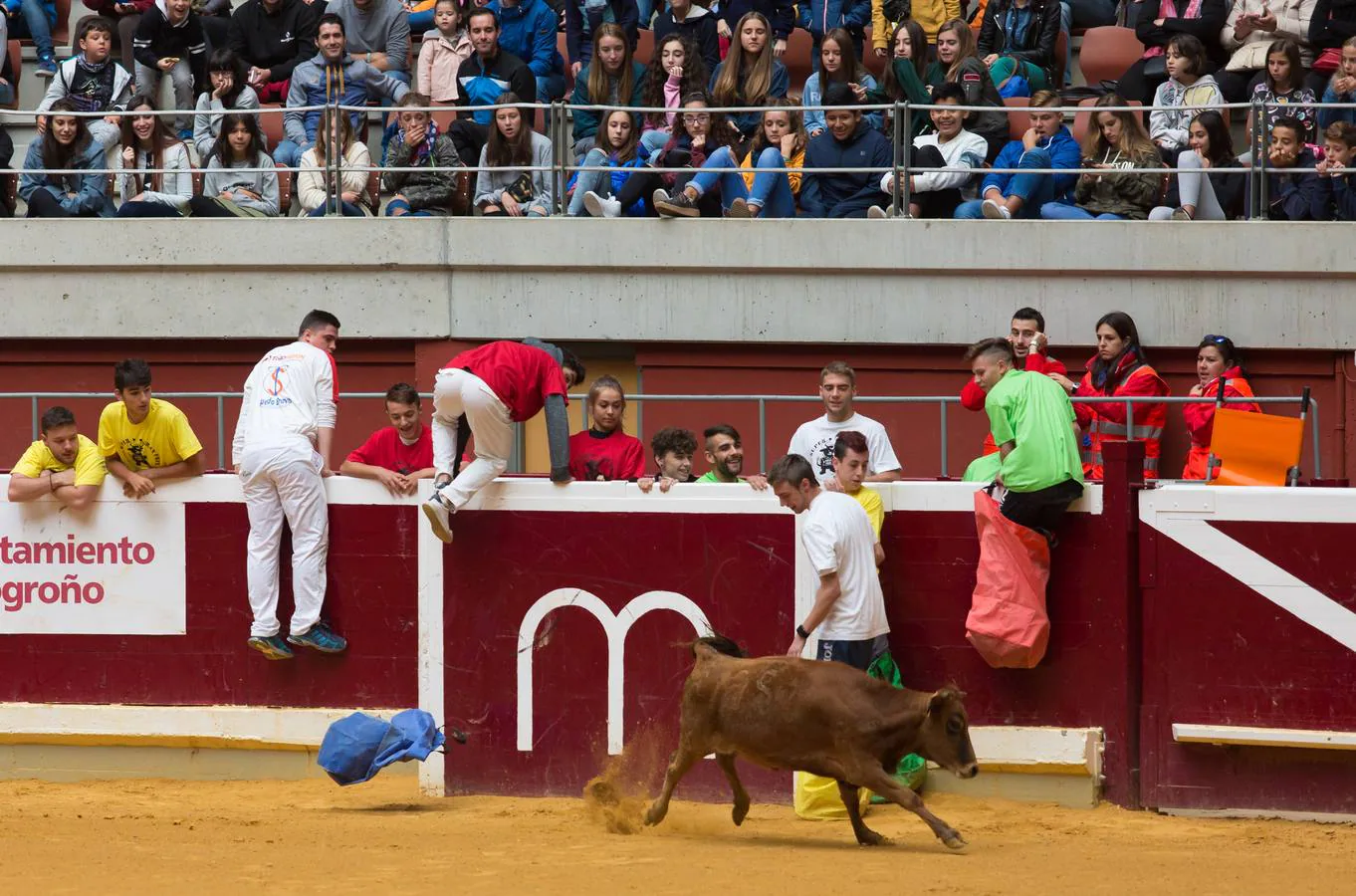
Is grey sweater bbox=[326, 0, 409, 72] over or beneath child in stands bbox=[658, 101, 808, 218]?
over

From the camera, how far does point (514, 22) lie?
15.8 m

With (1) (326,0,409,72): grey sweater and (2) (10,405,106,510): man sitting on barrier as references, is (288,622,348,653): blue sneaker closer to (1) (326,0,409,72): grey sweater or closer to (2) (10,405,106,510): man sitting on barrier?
(2) (10,405,106,510): man sitting on barrier

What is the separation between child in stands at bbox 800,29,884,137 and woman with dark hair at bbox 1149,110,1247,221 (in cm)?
215

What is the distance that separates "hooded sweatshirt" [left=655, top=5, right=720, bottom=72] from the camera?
50.1 feet

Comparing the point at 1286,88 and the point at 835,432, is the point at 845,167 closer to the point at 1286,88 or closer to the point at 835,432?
the point at 1286,88

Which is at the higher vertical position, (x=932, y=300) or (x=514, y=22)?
(x=514, y=22)

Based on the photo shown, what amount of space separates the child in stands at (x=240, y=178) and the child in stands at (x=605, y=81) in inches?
91.1

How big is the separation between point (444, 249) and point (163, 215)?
7.39ft

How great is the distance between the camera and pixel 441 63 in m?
15.7

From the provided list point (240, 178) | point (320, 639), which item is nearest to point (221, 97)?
point (240, 178)

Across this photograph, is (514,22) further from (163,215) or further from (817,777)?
(817,777)

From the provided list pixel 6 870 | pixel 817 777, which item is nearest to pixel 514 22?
pixel 817 777

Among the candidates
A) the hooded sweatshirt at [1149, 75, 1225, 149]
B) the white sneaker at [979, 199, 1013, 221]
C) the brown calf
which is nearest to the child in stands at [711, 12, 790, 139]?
the white sneaker at [979, 199, 1013, 221]

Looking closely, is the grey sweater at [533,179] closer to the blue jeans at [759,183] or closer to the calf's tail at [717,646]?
the blue jeans at [759,183]
